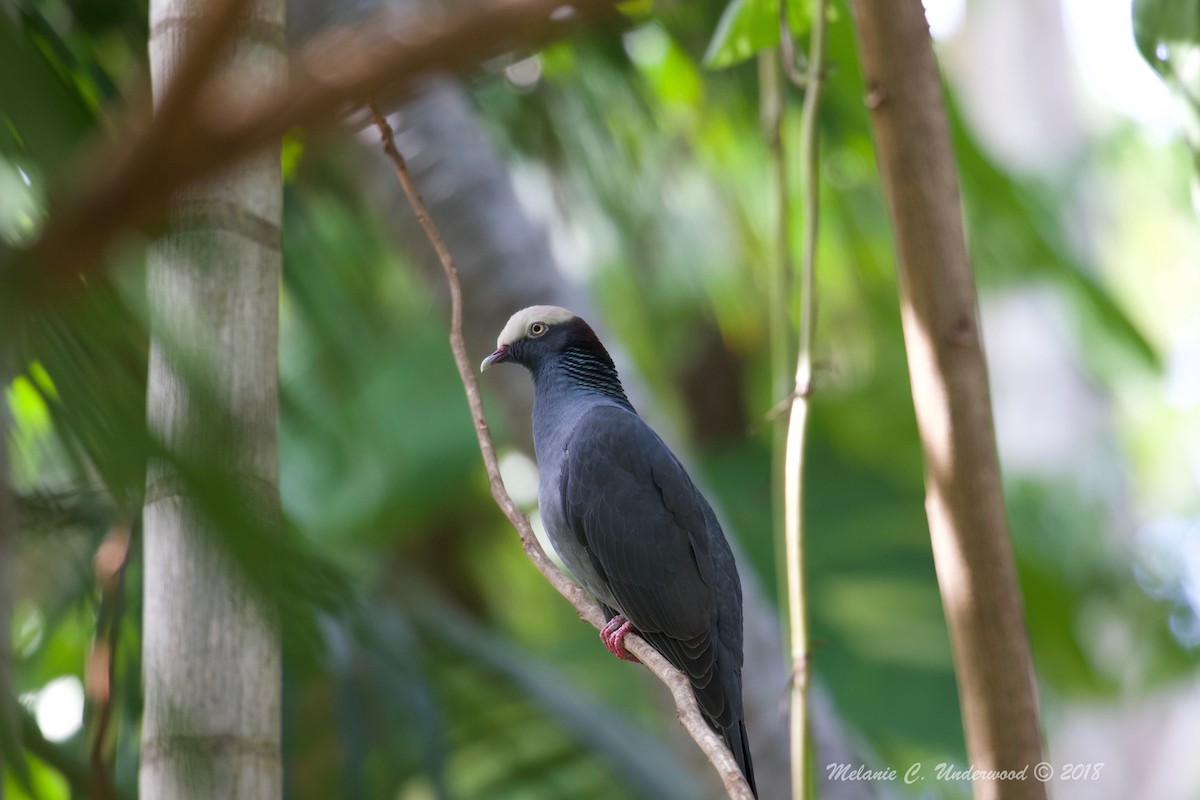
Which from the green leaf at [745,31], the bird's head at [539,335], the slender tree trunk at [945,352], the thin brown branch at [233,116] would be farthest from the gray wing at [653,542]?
the thin brown branch at [233,116]

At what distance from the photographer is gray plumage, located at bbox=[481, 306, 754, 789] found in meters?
1.92

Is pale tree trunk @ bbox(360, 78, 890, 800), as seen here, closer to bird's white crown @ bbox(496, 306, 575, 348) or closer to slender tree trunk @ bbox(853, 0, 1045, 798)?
bird's white crown @ bbox(496, 306, 575, 348)

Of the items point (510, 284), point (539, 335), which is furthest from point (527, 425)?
point (539, 335)

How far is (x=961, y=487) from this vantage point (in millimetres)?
1453

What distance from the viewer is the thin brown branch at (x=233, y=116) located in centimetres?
42

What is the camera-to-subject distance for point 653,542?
1961 millimetres

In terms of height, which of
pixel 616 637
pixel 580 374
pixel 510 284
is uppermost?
pixel 510 284

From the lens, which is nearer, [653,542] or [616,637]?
[616,637]

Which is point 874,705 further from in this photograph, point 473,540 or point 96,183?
point 96,183

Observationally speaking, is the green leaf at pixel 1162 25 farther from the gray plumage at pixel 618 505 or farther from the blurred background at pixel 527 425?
the gray plumage at pixel 618 505

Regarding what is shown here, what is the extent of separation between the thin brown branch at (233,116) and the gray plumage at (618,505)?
4.80 feet

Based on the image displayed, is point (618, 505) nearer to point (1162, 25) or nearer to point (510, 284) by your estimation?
point (1162, 25)

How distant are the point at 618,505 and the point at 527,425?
1.43 meters

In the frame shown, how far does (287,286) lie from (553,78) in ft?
5.24
